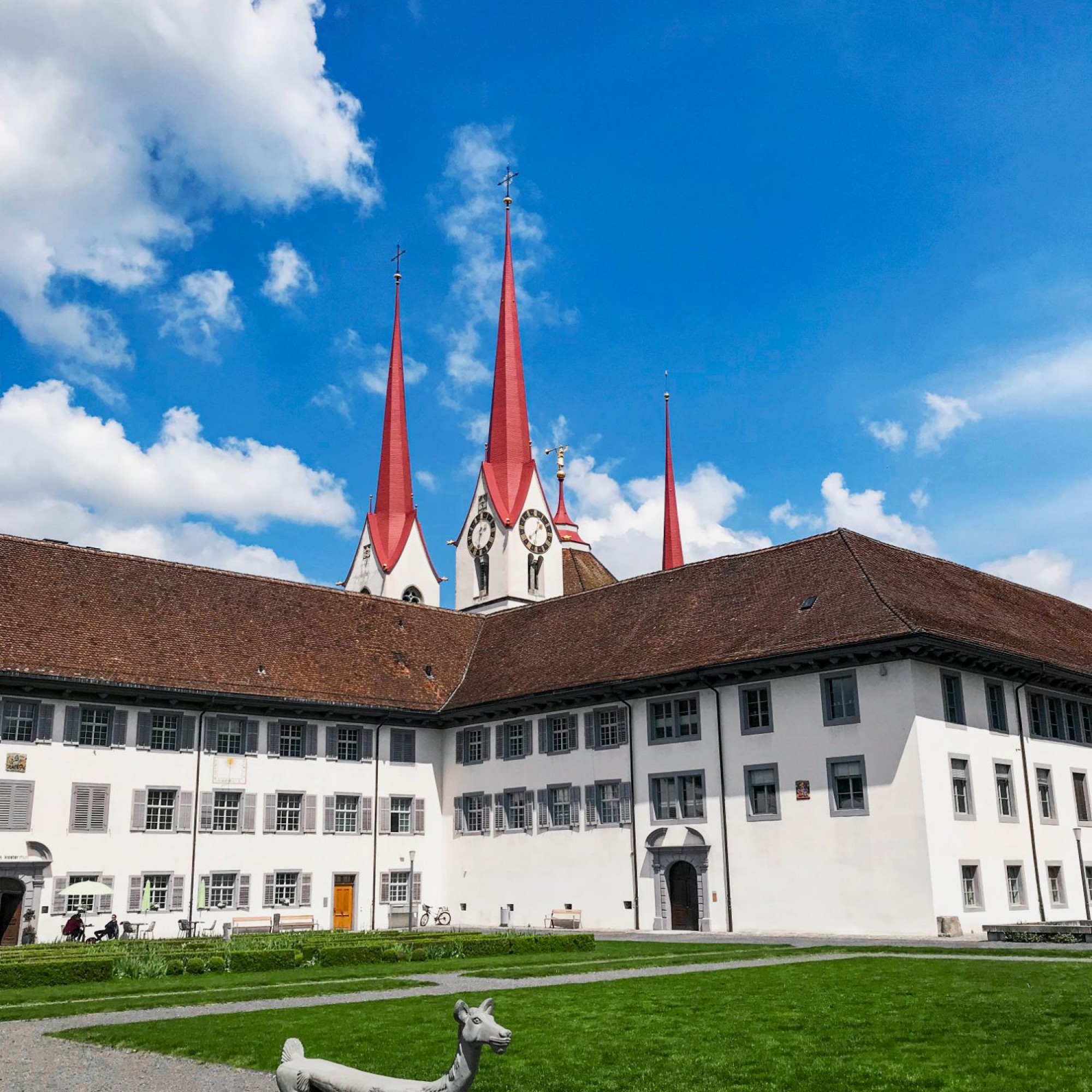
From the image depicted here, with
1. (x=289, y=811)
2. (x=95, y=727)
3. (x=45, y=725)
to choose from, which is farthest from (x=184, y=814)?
(x=45, y=725)

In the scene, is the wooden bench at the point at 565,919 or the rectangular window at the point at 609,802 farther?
the rectangular window at the point at 609,802

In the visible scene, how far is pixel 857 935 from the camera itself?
33.6m

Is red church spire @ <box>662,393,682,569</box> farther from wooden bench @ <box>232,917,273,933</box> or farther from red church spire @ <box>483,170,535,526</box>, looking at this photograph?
wooden bench @ <box>232,917,273,933</box>

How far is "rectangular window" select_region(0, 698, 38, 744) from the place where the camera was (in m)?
36.9

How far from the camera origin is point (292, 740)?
43281mm

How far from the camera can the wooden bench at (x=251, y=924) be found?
130 feet

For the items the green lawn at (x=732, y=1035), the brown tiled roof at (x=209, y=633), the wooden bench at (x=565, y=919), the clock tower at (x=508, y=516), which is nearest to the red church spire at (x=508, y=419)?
the clock tower at (x=508, y=516)

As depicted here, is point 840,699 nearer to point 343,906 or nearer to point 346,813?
point 346,813

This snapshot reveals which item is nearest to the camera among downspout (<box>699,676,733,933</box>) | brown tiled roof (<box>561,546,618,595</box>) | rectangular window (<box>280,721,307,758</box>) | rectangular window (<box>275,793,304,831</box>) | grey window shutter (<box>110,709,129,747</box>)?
downspout (<box>699,676,733,933</box>)

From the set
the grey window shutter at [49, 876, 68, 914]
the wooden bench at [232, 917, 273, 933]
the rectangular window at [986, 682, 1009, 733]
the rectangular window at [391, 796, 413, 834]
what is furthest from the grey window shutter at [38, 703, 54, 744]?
the rectangular window at [986, 682, 1009, 733]

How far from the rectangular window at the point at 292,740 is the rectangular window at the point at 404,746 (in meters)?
4.07

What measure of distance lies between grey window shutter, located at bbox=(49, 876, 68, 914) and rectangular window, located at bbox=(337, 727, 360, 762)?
34.2 feet

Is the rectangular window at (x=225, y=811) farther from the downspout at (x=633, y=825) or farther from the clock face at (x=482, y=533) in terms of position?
the clock face at (x=482, y=533)

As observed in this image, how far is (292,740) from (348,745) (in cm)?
236
